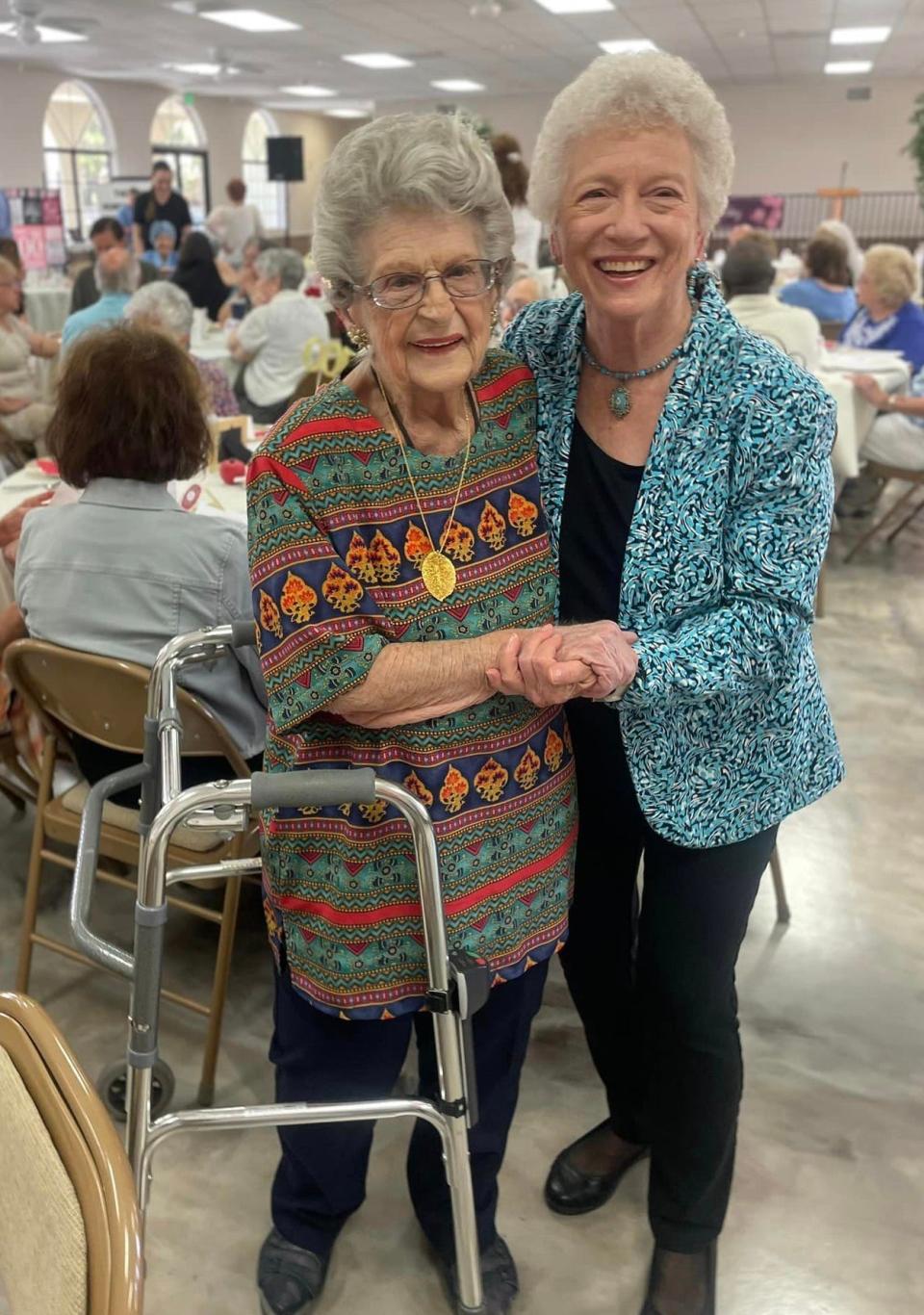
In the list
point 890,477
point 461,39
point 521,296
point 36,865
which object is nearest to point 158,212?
point 461,39

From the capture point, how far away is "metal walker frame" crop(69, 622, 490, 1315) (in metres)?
1.09

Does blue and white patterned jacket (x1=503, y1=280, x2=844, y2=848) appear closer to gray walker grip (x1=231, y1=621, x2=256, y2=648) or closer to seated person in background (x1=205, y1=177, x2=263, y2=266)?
gray walker grip (x1=231, y1=621, x2=256, y2=648)

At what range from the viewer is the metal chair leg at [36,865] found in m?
2.10

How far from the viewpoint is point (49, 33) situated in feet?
37.1

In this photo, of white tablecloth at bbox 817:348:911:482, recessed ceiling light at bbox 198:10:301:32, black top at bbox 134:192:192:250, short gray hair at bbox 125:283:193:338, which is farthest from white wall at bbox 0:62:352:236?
short gray hair at bbox 125:283:193:338

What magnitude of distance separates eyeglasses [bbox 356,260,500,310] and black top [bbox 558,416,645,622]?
0.23 meters

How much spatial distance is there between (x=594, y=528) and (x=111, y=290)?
3.99m

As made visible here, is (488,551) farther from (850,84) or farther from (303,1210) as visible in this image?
(850,84)

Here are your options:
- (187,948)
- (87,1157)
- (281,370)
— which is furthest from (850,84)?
(87,1157)

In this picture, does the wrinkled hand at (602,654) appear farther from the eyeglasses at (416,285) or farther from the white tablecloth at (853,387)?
the white tablecloth at (853,387)

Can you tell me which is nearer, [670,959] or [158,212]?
[670,959]

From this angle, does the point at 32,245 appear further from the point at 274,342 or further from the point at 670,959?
the point at 670,959

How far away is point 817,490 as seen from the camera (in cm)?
121

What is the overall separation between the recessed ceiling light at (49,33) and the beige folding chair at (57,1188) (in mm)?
12078
